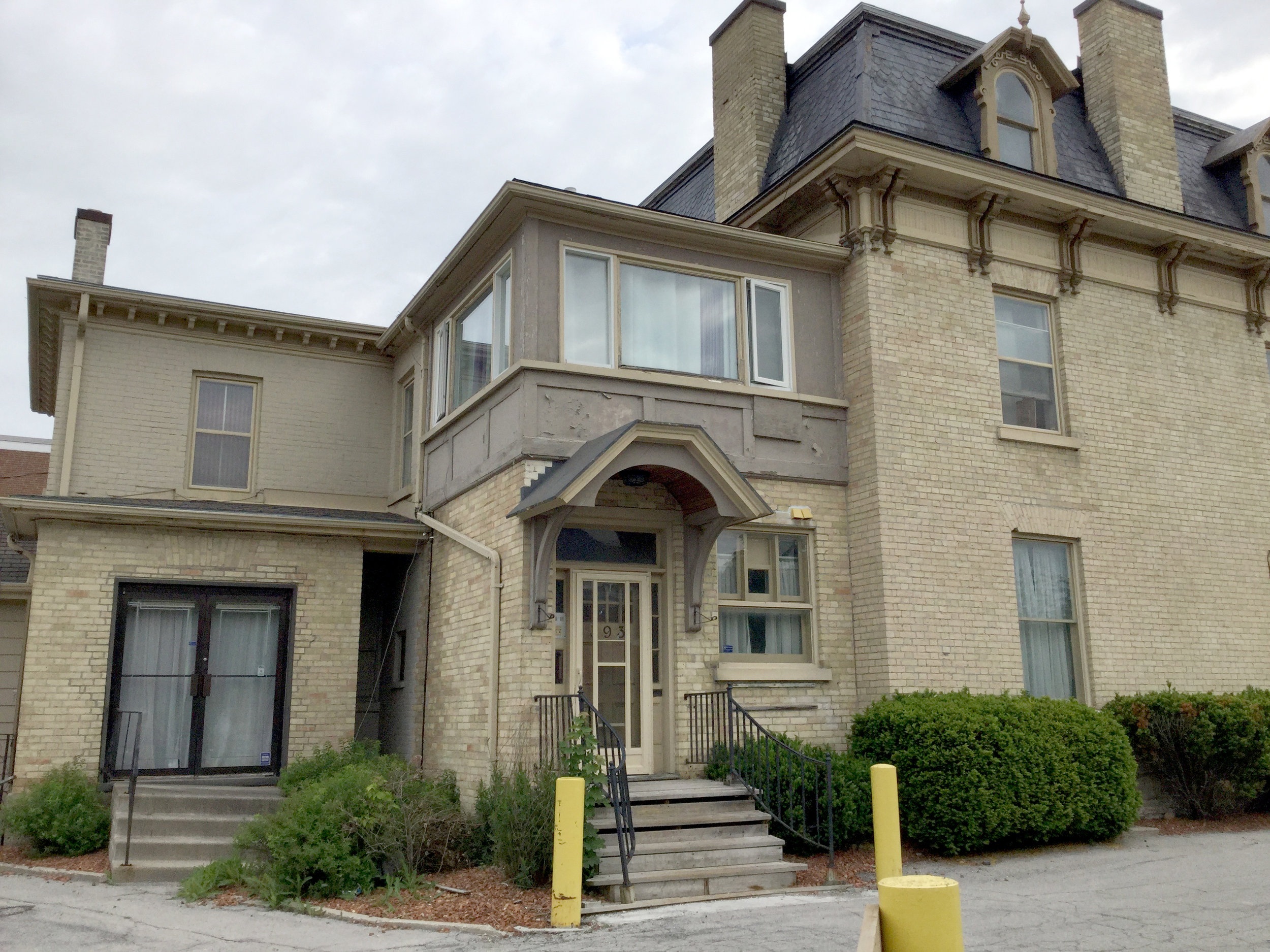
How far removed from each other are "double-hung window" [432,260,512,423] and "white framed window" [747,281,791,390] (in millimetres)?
2832

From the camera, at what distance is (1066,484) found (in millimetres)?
13703

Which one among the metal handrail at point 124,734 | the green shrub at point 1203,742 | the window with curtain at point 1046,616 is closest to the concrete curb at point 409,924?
the metal handrail at point 124,734

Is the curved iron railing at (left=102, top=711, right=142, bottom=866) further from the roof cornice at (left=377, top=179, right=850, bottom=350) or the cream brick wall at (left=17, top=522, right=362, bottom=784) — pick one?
the roof cornice at (left=377, top=179, right=850, bottom=350)

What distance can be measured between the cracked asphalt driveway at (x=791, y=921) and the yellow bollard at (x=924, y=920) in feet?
11.5

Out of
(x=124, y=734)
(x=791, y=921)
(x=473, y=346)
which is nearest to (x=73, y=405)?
(x=124, y=734)

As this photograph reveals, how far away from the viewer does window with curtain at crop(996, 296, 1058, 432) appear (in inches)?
547

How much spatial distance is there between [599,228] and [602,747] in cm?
556

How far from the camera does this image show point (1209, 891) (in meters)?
9.01

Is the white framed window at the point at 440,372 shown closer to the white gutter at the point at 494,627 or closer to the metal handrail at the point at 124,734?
the white gutter at the point at 494,627

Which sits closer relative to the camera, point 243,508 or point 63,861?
point 63,861

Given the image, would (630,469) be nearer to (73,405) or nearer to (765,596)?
(765,596)

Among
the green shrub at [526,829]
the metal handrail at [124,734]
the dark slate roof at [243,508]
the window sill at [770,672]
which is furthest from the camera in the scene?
the dark slate roof at [243,508]

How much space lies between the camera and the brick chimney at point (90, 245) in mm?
16406

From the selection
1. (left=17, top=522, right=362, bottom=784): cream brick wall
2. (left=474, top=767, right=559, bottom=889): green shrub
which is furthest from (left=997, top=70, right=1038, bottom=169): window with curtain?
(left=474, top=767, right=559, bottom=889): green shrub
